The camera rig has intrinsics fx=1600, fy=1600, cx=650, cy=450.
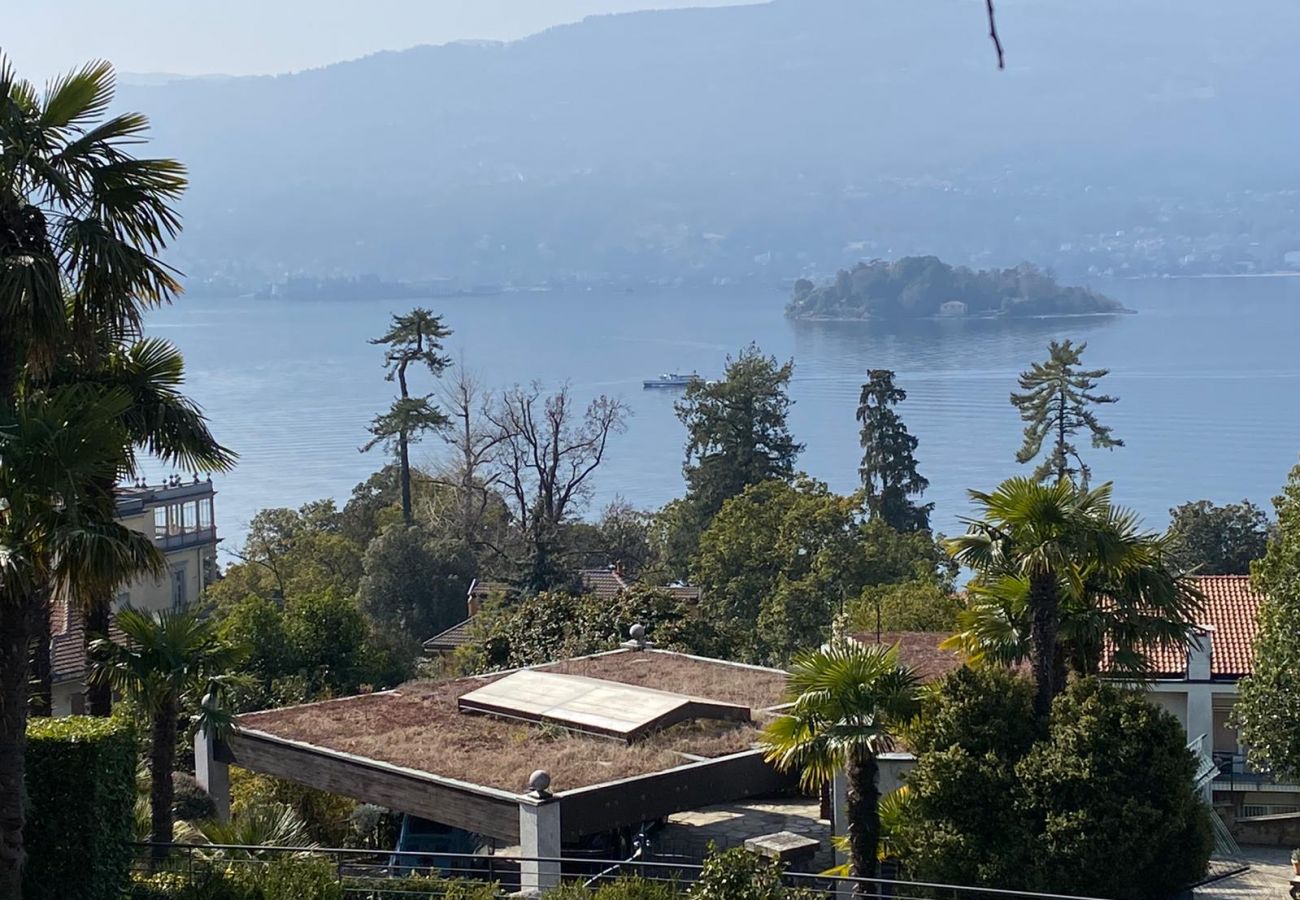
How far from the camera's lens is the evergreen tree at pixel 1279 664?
16.3 metres

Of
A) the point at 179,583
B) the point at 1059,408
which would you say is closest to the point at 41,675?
the point at 179,583

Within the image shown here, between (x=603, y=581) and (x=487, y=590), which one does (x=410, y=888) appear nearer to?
(x=487, y=590)

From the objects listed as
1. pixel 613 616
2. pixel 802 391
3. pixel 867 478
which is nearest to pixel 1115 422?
pixel 802 391

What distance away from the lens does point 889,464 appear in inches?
2104

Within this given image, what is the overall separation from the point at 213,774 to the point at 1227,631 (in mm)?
14262

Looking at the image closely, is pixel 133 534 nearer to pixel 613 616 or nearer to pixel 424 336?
pixel 613 616

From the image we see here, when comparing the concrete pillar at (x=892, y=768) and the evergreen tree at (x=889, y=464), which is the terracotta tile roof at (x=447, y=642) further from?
the concrete pillar at (x=892, y=768)

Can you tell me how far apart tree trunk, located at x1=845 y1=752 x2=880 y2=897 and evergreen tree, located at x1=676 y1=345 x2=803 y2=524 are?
38611 mm

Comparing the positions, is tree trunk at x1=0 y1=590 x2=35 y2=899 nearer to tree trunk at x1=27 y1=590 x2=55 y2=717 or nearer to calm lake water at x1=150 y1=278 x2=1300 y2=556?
tree trunk at x1=27 y1=590 x2=55 y2=717

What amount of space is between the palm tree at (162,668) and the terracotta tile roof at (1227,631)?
12457 millimetres

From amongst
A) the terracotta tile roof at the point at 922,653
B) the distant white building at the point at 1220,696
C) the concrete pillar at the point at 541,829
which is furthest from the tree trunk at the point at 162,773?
the distant white building at the point at 1220,696

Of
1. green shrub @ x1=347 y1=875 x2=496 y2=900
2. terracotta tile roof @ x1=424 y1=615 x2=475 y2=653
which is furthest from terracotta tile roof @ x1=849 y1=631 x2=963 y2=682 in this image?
terracotta tile roof @ x1=424 y1=615 x2=475 y2=653

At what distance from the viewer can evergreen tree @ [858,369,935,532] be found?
2080 inches

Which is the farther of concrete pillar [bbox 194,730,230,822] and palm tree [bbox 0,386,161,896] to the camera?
concrete pillar [bbox 194,730,230,822]
